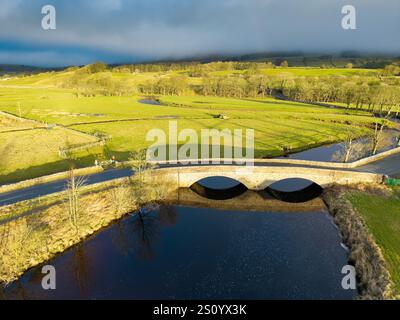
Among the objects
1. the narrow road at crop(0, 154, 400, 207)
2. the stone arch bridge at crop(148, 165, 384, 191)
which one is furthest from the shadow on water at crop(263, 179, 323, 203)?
the narrow road at crop(0, 154, 400, 207)

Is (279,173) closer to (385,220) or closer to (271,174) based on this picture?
(271,174)

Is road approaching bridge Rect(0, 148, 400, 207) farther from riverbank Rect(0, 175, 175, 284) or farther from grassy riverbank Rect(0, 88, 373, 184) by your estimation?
grassy riverbank Rect(0, 88, 373, 184)

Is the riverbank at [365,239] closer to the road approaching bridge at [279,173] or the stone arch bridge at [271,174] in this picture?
the stone arch bridge at [271,174]

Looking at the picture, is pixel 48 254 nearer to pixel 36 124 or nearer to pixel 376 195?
pixel 376 195

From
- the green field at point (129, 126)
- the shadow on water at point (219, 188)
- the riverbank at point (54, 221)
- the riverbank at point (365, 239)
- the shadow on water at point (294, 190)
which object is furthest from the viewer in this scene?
the green field at point (129, 126)

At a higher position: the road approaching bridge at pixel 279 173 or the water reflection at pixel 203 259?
the road approaching bridge at pixel 279 173

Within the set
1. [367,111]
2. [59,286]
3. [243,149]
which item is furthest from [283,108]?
[59,286]
